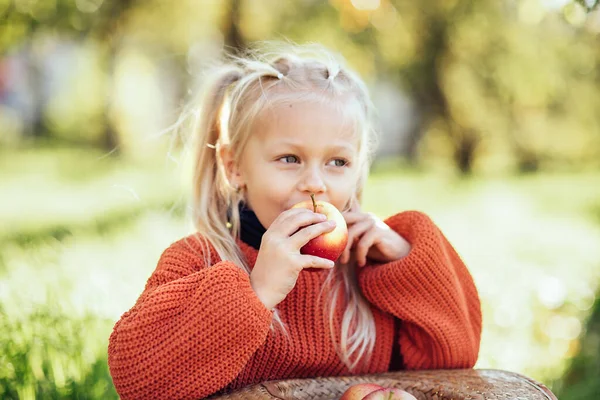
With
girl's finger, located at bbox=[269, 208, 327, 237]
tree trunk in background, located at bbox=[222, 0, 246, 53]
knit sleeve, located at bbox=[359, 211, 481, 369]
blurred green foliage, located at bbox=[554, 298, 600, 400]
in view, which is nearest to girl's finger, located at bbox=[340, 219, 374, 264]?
knit sleeve, located at bbox=[359, 211, 481, 369]

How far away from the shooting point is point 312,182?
6.27ft

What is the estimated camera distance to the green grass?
2.55 meters

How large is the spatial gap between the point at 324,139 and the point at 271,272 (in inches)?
17.5

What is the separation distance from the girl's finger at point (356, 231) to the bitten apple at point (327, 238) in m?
0.25

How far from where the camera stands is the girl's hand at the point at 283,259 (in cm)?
172

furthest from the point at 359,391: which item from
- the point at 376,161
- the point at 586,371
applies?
the point at 376,161

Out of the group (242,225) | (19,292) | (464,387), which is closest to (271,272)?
(242,225)

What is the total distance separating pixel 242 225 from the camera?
2.09m

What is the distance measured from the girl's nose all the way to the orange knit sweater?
0.93 feet

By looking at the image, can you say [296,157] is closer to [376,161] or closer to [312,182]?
[312,182]

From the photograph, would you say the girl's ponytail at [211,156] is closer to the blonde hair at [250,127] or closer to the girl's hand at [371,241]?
the blonde hair at [250,127]

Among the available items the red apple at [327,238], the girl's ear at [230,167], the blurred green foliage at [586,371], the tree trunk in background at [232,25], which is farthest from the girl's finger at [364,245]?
the tree trunk in background at [232,25]

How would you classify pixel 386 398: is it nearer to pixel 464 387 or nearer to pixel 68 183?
pixel 464 387

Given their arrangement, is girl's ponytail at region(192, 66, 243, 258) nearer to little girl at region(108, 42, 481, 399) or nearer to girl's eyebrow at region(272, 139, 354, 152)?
little girl at region(108, 42, 481, 399)
